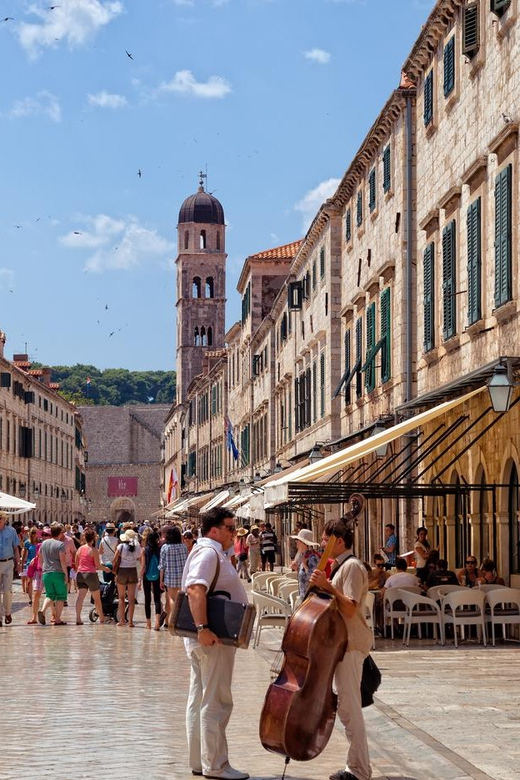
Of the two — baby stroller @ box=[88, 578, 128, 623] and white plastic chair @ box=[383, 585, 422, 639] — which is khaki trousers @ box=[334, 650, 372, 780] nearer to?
white plastic chair @ box=[383, 585, 422, 639]

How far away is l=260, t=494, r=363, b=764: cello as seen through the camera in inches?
323

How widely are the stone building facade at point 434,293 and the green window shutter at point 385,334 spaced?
0.14ft

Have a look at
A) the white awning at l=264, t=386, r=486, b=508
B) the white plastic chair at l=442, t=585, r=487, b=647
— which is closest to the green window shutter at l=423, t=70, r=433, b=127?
the white awning at l=264, t=386, r=486, b=508

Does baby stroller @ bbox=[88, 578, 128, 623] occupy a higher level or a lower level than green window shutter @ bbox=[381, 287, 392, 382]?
lower

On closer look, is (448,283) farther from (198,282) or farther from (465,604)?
(198,282)

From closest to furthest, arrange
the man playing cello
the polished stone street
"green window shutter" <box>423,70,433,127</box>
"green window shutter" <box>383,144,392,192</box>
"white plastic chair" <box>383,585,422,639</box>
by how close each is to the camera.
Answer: the man playing cello → the polished stone street → "white plastic chair" <box>383,585,422,639</box> → "green window shutter" <box>423,70,433,127</box> → "green window shutter" <box>383,144,392,192</box>

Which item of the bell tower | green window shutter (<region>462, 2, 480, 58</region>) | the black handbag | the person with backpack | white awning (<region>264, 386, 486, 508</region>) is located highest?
the bell tower

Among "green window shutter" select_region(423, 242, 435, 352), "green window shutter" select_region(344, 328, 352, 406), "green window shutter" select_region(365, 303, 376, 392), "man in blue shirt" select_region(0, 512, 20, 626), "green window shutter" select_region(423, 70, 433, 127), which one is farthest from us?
"green window shutter" select_region(344, 328, 352, 406)

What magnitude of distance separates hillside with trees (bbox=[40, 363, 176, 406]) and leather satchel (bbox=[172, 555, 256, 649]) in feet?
586

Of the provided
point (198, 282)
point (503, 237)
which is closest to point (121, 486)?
point (198, 282)

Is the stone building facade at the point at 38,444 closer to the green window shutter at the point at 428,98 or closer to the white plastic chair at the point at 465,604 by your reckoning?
the green window shutter at the point at 428,98

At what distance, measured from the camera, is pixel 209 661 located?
9.01m

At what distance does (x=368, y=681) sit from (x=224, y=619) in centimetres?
104

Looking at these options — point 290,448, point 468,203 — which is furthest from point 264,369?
point 468,203
